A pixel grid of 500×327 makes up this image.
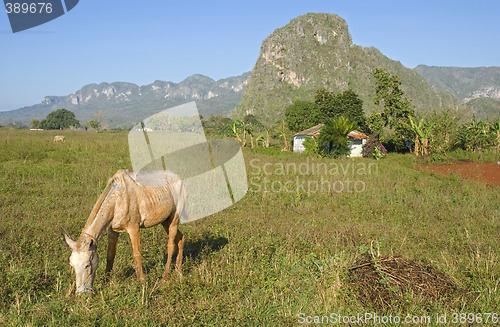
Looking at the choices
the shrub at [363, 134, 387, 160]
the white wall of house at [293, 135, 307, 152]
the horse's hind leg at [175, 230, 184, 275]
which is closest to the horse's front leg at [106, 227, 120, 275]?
the horse's hind leg at [175, 230, 184, 275]

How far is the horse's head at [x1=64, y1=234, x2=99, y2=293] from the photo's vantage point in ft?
12.3

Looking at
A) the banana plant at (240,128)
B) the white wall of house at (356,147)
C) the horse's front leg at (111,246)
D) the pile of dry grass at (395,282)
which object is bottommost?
the white wall of house at (356,147)

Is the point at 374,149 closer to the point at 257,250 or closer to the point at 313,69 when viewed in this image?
the point at 257,250

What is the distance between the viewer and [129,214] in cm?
434

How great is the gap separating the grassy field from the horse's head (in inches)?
8.4

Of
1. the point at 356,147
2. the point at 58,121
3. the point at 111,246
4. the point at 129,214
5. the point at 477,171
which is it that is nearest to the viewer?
the point at 129,214

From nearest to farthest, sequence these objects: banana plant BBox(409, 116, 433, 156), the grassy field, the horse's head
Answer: the horse's head, the grassy field, banana plant BBox(409, 116, 433, 156)

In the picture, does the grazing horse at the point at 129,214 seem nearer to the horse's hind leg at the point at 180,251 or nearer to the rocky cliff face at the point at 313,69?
the horse's hind leg at the point at 180,251

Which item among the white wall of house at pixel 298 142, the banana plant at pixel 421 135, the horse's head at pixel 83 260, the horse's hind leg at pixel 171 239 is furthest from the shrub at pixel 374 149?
the horse's head at pixel 83 260

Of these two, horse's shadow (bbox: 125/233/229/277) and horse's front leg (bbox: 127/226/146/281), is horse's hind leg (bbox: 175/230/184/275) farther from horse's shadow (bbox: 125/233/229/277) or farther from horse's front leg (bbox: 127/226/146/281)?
horse's front leg (bbox: 127/226/146/281)

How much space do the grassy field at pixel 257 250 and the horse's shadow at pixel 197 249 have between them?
3 cm

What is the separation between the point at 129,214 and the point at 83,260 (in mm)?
782

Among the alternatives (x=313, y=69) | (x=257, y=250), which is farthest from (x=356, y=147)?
(x=313, y=69)

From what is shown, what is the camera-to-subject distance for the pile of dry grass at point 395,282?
14.2 feet
